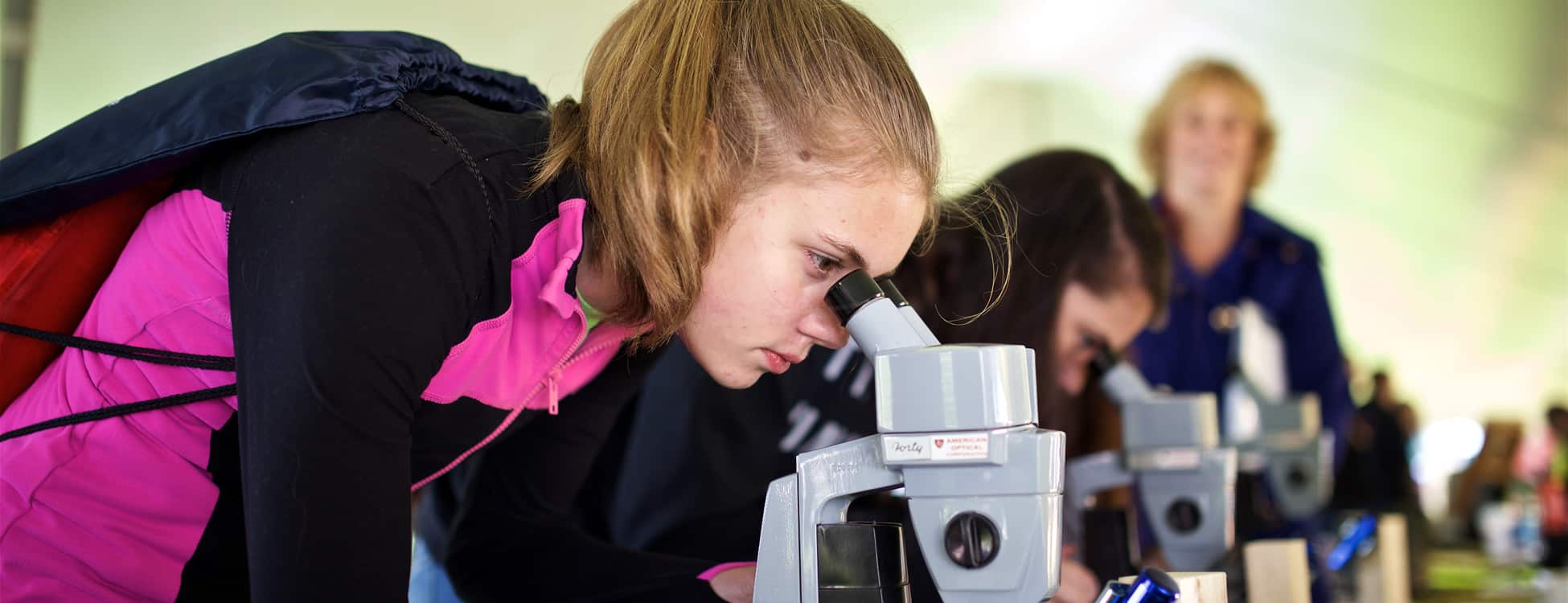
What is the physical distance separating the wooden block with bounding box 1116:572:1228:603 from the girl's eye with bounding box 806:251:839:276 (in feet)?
1.17

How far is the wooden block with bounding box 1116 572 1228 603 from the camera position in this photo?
103 cm

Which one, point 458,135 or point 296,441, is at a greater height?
point 458,135

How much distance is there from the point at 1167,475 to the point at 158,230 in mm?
1317

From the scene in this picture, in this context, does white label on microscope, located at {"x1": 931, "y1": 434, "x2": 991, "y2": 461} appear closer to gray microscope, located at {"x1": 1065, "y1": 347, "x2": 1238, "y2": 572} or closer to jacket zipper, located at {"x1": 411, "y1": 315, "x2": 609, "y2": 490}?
jacket zipper, located at {"x1": 411, "y1": 315, "x2": 609, "y2": 490}

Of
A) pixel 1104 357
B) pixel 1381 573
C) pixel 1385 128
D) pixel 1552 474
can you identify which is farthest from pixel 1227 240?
pixel 1552 474

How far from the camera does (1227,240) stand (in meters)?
3.07

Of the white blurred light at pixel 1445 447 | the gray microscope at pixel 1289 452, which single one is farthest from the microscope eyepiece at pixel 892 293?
the white blurred light at pixel 1445 447

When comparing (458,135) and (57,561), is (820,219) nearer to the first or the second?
(458,135)

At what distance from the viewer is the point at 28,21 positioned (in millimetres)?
2195

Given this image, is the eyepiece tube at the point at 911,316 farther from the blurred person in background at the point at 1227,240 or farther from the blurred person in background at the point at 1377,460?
the blurred person in background at the point at 1377,460

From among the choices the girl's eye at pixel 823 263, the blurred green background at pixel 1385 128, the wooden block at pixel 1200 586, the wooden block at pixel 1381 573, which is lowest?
the wooden block at pixel 1381 573

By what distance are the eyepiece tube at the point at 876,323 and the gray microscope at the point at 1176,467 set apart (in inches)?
33.7

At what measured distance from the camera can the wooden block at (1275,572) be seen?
1.50 meters

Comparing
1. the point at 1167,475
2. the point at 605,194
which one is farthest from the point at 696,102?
the point at 1167,475
